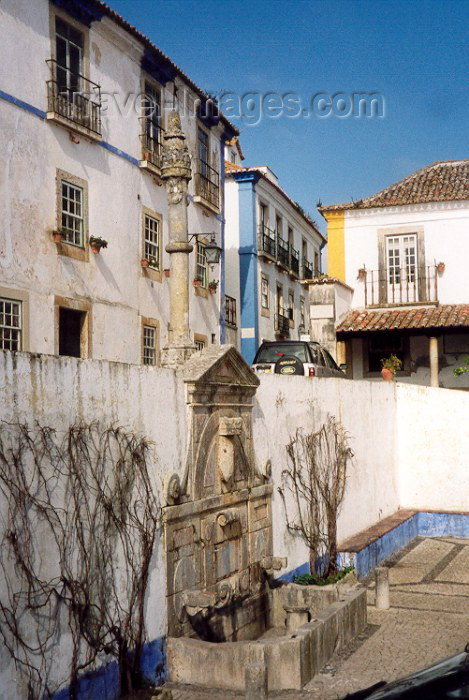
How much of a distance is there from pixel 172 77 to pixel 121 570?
14.7 meters

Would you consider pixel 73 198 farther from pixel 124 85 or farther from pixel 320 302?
pixel 320 302

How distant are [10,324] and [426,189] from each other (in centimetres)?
1308

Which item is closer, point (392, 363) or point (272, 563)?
point (272, 563)

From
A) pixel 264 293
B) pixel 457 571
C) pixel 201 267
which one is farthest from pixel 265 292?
pixel 457 571

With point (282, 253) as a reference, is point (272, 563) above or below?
below

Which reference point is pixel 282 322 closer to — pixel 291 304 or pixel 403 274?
pixel 291 304

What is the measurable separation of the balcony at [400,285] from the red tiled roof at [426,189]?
1.82 metres

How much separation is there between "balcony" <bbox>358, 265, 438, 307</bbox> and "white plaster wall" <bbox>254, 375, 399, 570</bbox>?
442cm

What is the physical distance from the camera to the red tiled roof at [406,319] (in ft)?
66.9

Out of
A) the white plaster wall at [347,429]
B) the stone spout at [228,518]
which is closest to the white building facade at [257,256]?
the white plaster wall at [347,429]

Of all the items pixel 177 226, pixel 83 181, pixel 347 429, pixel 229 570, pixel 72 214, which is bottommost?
pixel 229 570

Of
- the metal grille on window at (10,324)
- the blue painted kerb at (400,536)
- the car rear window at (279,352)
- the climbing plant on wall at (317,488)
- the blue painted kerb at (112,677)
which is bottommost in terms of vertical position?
the blue painted kerb at (400,536)

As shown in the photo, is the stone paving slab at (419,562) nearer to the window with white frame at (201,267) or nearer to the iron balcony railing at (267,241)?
the window with white frame at (201,267)

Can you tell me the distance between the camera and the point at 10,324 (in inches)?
575
